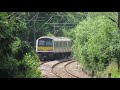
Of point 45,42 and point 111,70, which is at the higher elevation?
point 45,42

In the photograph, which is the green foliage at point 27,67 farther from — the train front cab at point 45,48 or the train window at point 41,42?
the train window at point 41,42

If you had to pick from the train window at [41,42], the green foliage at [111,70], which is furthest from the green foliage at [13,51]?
the train window at [41,42]

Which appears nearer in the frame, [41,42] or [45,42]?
[41,42]

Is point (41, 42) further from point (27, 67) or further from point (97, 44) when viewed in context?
point (27, 67)

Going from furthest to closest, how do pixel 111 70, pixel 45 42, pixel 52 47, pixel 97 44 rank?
pixel 52 47 < pixel 45 42 < pixel 97 44 < pixel 111 70

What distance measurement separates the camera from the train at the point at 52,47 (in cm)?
2358

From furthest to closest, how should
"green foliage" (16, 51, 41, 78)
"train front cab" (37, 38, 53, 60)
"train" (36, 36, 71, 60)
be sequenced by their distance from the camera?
"train" (36, 36, 71, 60)
"train front cab" (37, 38, 53, 60)
"green foliage" (16, 51, 41, 78)

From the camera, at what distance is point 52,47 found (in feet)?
80.1

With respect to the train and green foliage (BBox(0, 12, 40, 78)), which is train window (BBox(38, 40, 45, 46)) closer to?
the train

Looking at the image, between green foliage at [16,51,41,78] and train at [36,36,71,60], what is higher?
train at [36,36,71,60]

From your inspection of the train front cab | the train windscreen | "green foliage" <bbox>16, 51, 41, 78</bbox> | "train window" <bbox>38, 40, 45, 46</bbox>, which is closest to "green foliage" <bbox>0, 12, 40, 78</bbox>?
"green foliage" <bbox>16, 51, 41, 78</bbox>

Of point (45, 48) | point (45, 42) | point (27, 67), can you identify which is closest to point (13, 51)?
point (27, 67)

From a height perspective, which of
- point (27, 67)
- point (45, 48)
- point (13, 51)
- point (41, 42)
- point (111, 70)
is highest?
point (41, 42)

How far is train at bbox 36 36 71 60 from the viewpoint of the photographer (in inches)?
928
